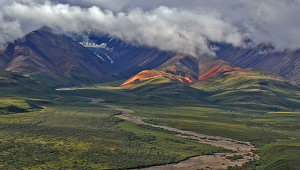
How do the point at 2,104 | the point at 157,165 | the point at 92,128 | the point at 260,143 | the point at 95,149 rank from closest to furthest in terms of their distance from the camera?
the point at 157,165 → the point at 95,149 → the point at 260,143 → the point at 92,128 → the point at 2,104

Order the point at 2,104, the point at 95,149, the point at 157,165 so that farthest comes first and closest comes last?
the point at 2,104 < the point at 95,149 < the point at 157,165

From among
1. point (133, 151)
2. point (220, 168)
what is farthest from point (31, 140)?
point (220, 168)

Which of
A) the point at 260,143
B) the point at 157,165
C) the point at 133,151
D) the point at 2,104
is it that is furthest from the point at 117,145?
the point at 2,104

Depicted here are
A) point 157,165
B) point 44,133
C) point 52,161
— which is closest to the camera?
point 52,161

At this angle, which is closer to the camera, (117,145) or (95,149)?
(95,149)

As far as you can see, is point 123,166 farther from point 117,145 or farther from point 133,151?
point 117,145

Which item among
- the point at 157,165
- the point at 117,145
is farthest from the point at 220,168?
the point at 117,145

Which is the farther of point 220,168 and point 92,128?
point 92,128

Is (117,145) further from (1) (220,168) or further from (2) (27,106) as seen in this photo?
(2) (27,106)
